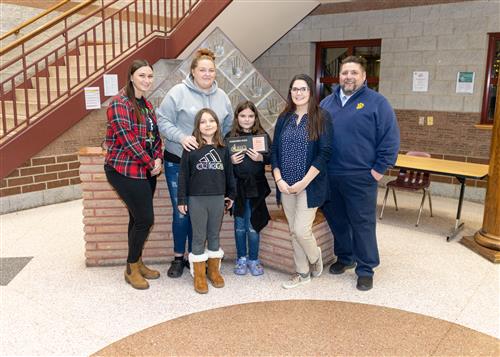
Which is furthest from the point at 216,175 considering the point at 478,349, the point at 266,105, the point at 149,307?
the point at 478,349

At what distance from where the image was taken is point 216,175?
3.00 metres

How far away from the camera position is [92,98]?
18.1 feet

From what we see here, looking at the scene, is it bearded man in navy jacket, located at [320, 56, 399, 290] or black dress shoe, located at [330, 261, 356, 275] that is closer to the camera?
bearded man in navy jacket, located at [320, 56, 399, 290]

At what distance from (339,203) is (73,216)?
3111 millimetres

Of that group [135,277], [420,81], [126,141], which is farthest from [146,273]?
[420,81]

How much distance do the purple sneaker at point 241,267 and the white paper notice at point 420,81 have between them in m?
4.02

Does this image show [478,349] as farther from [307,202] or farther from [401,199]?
[401,199]

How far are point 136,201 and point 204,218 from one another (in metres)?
0.47

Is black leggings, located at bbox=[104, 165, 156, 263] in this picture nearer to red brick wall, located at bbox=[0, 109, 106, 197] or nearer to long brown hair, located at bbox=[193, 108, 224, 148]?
long brown hair, located at bbox=[193, 108, 224, 148]

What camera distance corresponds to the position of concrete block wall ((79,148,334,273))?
3.44 metres

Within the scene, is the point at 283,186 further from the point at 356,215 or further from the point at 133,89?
the point at 133,89

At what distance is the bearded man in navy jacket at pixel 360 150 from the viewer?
3.03 m

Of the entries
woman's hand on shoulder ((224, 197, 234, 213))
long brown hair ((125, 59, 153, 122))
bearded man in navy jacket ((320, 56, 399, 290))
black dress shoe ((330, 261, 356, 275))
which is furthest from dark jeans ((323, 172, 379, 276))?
long brown hair ((125, 59, 153, 122))

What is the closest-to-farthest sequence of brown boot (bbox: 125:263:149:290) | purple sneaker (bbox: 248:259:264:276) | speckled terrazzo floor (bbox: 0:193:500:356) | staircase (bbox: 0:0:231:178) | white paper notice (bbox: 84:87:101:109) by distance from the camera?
speckled terrazzo floor (bbox: 0:193:500:356)
brown boot (bbox: 125:263:149:290)
purple sneaker (bbox: 248:259:264:276)
staircase (bbox: 0:0:231:178)
white paper notice (bbox: 84:87:101:109)
